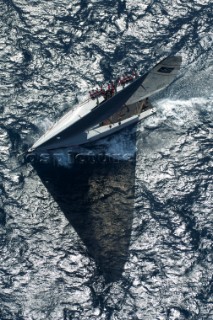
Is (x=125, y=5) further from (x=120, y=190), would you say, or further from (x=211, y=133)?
(x=120, y=190)

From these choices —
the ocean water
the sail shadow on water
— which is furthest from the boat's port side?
the sail shadow on water

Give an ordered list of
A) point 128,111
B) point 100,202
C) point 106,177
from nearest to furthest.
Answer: point 100,202 → point 106,177 → point 128,111

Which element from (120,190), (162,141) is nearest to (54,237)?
(120,190)

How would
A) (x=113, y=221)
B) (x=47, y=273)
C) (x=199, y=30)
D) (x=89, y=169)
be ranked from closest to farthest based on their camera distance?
1. (x=47, y=273)
2. (x=113, y=221)
3. (x=89, y=169)
4. (x=199, y=30)

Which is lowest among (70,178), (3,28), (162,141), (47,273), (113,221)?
(47,273)

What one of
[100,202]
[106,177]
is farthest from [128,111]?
[100,202]

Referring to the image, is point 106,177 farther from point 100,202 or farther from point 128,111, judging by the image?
point 128,111
